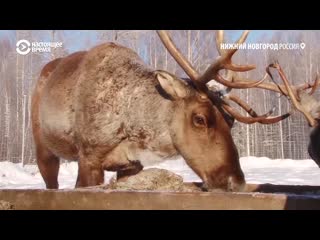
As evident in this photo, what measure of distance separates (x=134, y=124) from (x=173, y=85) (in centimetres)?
35

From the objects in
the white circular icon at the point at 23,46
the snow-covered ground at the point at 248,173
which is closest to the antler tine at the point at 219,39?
the snow-covered ground at the point at 248,173

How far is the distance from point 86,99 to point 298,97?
1.43 meters

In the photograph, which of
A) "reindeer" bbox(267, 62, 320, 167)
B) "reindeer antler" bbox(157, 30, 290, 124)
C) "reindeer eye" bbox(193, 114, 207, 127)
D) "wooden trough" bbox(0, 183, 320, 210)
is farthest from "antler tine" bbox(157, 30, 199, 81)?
"wooden trough" bbox(0, 183, 320, 210)

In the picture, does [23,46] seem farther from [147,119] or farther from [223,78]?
[223,78]

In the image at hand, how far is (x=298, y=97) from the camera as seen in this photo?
357cm

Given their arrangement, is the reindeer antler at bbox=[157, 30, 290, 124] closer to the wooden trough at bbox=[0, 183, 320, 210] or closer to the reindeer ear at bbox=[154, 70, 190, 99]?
the reindeer ear at bbox=[154, 70, 190, 99]

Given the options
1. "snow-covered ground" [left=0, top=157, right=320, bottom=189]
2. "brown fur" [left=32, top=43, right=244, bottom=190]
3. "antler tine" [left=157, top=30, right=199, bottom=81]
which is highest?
"antler tine" [left=157, top=30, right=199, bottom=81]

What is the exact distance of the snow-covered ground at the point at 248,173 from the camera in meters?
4.18

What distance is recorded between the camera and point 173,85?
333 centimetres

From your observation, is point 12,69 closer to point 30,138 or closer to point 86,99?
point 30,138

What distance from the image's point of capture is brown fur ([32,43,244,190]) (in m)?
3.19
